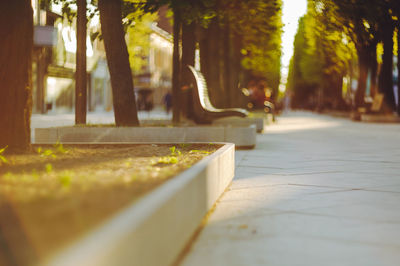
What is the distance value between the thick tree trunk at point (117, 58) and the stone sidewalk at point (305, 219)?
2946mm

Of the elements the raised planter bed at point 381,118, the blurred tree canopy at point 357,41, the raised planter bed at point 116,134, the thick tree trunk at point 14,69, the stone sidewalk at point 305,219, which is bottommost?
the stone sidewalk at point 305,219

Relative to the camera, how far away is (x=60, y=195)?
329 centimetres

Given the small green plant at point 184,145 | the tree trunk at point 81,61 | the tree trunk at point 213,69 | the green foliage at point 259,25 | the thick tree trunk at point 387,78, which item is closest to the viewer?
the small green plant at point 184,145

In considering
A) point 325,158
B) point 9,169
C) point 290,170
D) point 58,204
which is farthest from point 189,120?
point 58,204

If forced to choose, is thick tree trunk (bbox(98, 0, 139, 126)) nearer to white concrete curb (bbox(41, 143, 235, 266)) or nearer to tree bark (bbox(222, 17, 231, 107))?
white concrete curb (bbox(41, 143, 235, 266))

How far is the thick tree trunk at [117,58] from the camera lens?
33.4 ft

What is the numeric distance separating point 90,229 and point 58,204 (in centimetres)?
48

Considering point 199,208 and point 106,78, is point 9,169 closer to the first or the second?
point 199,208

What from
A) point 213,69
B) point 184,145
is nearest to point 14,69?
point 184,145

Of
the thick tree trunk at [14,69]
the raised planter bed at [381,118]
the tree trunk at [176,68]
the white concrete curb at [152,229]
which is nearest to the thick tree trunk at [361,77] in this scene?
the raised planter bed at [381,118]

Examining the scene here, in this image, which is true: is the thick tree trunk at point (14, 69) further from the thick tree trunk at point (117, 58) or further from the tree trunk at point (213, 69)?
the tree trunk at point (213, 69)

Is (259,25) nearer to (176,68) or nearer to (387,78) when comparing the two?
(176,68)

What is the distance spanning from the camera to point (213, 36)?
58.9 feet

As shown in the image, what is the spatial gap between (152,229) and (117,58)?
7.79 metres
